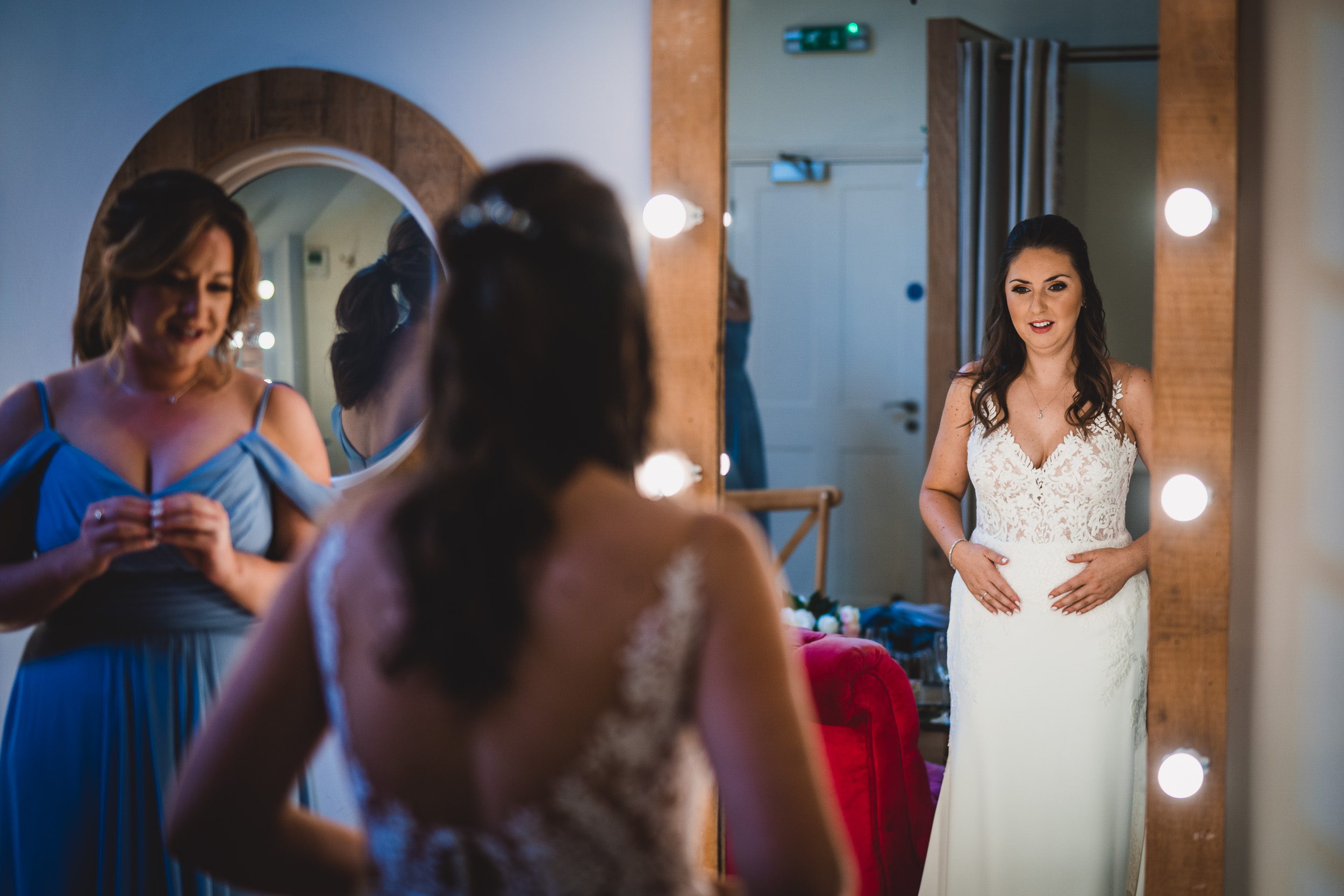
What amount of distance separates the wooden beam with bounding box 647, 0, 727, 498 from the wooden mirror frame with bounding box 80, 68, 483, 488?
32cm

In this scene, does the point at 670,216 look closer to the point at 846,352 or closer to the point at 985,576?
the point at 846,352

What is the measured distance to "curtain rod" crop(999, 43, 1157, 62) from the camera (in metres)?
1.22

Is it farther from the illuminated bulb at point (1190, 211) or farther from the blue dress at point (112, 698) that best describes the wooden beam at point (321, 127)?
the illuminated bulb at point (1190, 211)

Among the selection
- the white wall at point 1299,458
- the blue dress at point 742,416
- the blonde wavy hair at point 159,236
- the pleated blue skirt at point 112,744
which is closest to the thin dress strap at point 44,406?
the blonde wavy hair at point 159,236

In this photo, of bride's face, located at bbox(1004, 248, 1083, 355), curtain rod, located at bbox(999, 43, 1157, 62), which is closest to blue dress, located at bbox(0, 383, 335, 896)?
bride's face, located at bbox(1004, 248, 1083, 355)

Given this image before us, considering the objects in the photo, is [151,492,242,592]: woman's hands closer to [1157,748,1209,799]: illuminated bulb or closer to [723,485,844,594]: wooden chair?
[723,485,844,594]: wooden chair

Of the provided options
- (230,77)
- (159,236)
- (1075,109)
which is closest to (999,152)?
(1075,109)

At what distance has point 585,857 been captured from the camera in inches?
25.5

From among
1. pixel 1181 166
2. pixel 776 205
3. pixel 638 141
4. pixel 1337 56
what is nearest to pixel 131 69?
pixel 638 141

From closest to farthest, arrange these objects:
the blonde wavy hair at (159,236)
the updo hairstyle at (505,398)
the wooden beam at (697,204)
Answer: the updo hairstyle at (505,398), the blonde wavy hair at (159,236), the wooden beam at (697,204)

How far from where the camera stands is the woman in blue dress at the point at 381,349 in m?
1.42

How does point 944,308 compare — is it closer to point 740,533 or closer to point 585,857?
point 740,533

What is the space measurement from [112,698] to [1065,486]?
49.5 inches

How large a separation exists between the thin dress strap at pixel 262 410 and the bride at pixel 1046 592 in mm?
890
